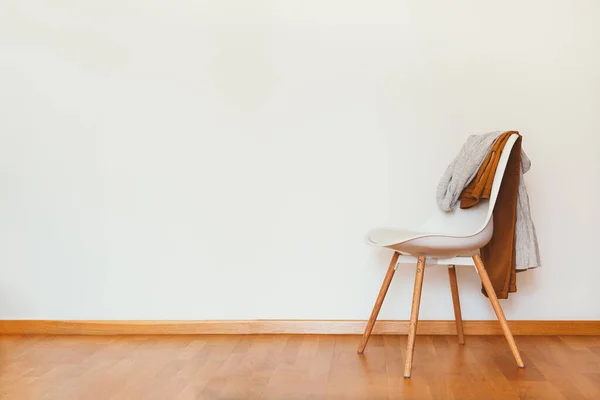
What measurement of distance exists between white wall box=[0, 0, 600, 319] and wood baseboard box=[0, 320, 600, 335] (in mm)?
46

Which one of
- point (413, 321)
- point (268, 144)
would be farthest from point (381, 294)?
point (268, 144)

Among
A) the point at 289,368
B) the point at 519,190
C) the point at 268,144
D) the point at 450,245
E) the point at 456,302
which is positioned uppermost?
the point at 268,144

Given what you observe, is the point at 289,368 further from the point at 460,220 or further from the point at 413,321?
the point at 460,220

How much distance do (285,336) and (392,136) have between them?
3.47 ft

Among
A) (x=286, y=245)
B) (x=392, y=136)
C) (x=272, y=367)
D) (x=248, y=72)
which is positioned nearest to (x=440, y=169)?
(x=392, y=136)

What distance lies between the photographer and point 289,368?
8.86 ft

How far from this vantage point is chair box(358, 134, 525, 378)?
261 cm

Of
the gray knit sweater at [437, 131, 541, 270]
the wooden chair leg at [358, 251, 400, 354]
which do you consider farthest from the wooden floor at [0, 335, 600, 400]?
the gray knit sweater at [437, 131, 541, 270]

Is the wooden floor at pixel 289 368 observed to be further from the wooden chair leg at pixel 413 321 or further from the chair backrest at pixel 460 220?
the chair backrest at pixel 460 220

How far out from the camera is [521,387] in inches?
95.3

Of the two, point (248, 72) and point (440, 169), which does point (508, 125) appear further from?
point (248, 72)

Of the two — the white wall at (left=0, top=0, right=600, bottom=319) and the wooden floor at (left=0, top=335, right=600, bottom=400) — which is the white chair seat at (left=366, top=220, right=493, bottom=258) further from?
the white wall at (left=0, top=0, right=600, bottom=319)

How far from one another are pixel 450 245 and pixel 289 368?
0.78 metres

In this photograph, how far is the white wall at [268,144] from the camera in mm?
3188
